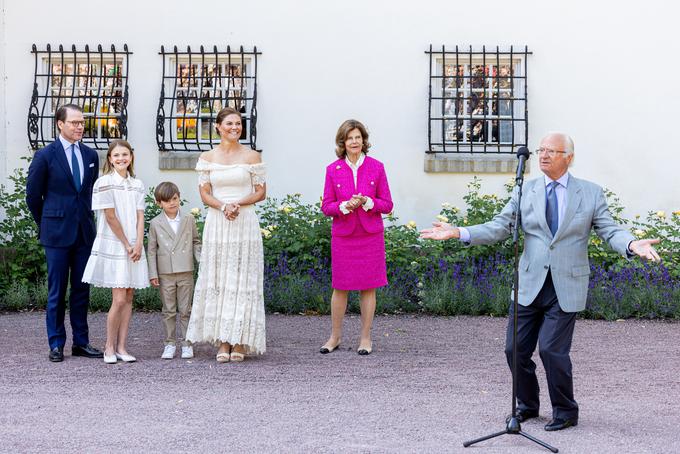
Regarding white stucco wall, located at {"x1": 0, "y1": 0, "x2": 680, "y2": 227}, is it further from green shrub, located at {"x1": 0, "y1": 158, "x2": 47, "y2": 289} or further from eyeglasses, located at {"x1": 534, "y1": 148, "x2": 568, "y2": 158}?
eyeglasses, located at {"x1": 534, "y1": 148, "x2": 568, "y2": 158}

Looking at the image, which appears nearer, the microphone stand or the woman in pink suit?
the microphone stand

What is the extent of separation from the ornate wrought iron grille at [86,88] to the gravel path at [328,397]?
3441 mm

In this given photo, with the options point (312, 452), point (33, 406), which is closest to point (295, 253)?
point (33, 406)

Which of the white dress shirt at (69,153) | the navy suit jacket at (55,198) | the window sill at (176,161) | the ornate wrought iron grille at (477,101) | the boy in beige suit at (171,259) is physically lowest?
the boy in beige suit at (171,259)

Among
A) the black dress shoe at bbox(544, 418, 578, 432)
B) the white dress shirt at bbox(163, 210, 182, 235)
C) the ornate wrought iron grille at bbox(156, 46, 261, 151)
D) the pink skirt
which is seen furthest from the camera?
the ornate wrought iron grille at bbox(156, 46, 261, 151)

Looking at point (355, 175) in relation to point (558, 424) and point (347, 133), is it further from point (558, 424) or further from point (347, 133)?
point (558, 424)

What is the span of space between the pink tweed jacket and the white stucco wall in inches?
139

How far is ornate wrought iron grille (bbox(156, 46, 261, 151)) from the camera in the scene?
12023mm

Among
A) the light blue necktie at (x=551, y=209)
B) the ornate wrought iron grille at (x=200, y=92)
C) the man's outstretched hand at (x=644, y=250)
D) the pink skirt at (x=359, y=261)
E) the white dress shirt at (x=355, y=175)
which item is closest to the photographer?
the man's outstretched hand at (x=644, y=250)

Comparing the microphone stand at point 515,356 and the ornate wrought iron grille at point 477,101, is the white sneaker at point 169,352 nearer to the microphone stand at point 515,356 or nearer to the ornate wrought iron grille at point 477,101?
the microphone stand at point 515,356

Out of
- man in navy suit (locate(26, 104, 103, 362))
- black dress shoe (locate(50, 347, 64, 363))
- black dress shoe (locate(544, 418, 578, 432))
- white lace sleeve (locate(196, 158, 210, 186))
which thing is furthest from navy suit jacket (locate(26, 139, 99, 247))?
black dress shoe (locate(544, 418, 578, 432))

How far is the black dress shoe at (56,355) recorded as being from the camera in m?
8.02

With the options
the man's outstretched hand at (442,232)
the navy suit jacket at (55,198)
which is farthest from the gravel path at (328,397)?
the man's outstretched hand at (442,232)

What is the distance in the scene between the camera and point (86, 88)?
12.3 meters
